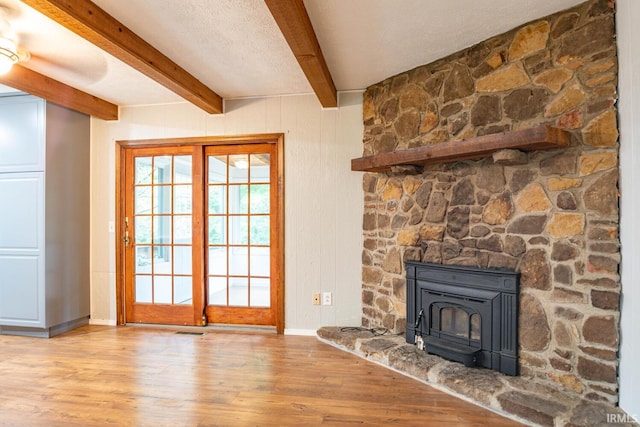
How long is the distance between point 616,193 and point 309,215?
7.79ft

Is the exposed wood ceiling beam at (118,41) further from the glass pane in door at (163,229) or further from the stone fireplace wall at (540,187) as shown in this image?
the stone fireplace wall at (540,187)

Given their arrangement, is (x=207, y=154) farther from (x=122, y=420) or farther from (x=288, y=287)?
(x=122, y=420)

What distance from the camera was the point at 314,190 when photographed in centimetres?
349

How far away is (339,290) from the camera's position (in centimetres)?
343

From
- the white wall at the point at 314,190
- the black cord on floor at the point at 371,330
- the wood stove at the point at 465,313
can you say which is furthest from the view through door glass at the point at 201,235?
the wood stove at the point at 465,313

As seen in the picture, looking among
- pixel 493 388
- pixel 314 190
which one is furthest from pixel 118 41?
pixel 493 388

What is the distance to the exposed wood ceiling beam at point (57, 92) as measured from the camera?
2842 mm

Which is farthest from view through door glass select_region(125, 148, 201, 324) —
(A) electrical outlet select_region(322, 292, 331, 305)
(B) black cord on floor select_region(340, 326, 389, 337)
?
(B) black cord on floor select_region(340, 326, 389, 337)

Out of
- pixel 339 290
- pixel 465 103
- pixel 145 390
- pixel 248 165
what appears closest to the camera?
pixel 145 390

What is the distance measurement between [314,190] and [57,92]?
2.57m

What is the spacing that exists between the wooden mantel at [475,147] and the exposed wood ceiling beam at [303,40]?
0.74m

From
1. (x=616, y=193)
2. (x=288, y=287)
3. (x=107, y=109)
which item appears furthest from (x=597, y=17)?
(x=107, y=109)

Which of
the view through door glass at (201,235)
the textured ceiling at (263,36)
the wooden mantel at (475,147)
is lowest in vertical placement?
the view through door glass at (201,235)

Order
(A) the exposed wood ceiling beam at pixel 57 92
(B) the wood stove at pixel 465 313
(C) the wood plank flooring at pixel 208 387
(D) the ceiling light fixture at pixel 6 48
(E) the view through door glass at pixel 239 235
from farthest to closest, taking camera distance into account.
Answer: (E) the view through door glass at pixel 239 235, (A) the exposed wood ceiling beam at pixel 57 92, (B) the wood stove at pixel 465 313, (D) the ceiling light fixture at pixel 6 48, (C) the wood plank flooring at pixel 208 387
